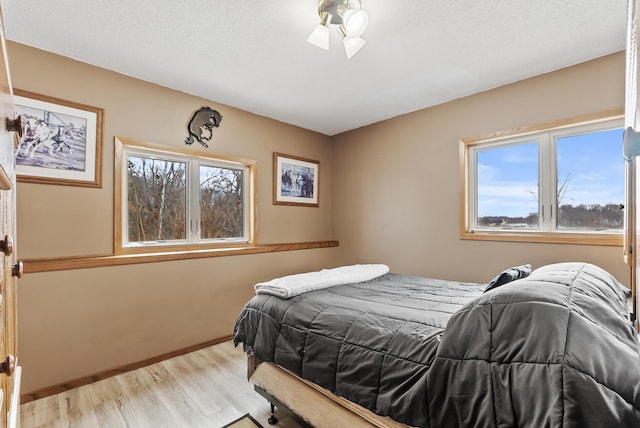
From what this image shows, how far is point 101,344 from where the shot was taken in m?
2.38

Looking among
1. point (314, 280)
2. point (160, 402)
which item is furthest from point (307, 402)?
point (160, 402)

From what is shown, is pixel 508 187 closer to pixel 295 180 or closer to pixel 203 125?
pixel 295 180

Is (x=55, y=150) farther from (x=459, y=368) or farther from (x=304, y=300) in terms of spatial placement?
(x=459, y=368)

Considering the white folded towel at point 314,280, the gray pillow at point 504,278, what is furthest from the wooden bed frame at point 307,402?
the gray pillow at point 504,278

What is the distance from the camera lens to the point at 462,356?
109 cm

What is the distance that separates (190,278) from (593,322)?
2.83 metres

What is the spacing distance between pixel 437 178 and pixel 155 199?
280cm

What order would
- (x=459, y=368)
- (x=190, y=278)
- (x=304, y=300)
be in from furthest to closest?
(x=190, y=278) < (x=304, y=300) < (x=459, y=368)

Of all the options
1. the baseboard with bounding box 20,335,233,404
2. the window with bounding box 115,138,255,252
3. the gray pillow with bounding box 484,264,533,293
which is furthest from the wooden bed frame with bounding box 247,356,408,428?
the window with bounding box 115,138,255,252

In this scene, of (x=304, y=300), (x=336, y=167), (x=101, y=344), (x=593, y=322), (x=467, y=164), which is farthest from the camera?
(x=336, y=167)

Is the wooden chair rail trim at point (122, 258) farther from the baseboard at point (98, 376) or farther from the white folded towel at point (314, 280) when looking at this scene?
the white folded towel at point (314, 280)

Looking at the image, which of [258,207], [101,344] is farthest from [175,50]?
[101,344]

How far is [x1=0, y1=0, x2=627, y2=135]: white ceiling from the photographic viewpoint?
1773 mm

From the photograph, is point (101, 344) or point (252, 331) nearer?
point (252, 331)
